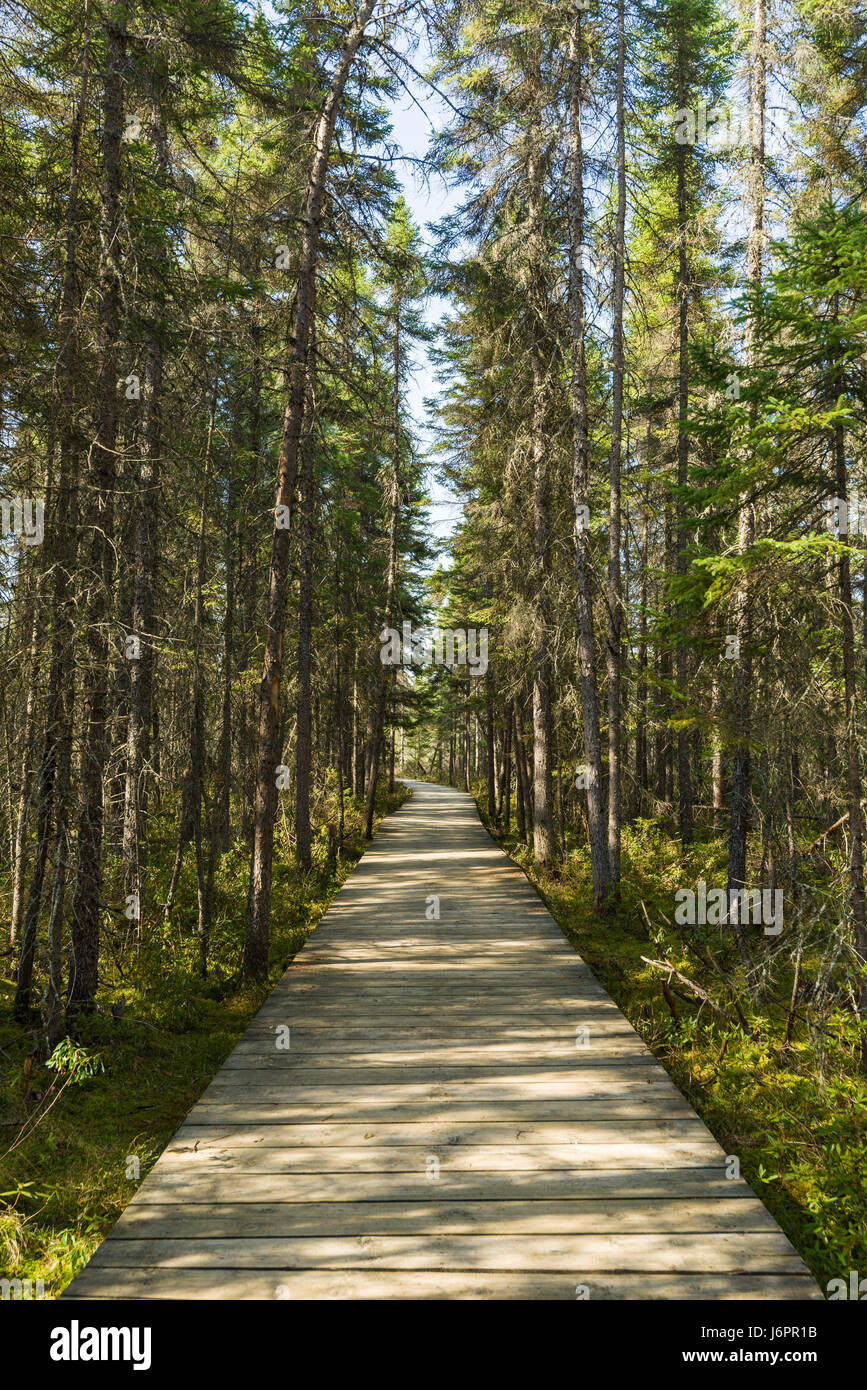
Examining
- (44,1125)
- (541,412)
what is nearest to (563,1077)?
(44,1125)

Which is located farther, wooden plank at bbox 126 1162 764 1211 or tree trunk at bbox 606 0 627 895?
tree trunk at bbox 606 0 627 895

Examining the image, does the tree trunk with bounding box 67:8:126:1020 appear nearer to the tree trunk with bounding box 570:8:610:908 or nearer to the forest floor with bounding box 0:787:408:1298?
the forest floor with bounding box 0:787:408:1298

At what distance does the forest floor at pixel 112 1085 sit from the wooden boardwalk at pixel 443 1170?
1.09 feet

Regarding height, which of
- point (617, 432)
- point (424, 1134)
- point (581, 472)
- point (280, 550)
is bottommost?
point (424, 1134)

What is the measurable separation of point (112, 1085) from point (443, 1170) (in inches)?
124

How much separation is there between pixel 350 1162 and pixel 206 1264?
106 cm

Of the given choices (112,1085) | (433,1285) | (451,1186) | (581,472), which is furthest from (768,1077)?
(581,472)

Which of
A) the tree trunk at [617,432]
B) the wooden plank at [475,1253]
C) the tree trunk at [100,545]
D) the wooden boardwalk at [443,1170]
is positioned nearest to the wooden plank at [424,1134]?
the wooden boardwalk at [443,1170]

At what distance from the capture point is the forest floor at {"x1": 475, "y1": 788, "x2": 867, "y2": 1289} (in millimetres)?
4242

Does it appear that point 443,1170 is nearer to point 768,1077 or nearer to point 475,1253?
point 475,1253

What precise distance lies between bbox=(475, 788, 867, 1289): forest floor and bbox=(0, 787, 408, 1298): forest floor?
13.6 feet

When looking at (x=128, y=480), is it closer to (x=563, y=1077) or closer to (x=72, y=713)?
(x=72, y=713)

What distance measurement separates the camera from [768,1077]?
6.05 m

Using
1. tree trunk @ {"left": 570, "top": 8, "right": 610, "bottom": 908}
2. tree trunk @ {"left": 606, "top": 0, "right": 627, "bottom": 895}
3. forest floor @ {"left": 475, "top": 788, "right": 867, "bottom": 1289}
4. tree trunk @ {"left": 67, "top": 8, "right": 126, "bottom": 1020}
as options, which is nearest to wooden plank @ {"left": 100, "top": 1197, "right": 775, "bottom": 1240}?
forest floor @ {"left": 475, "top": 788, "right": 867, "bottom": 1289}
